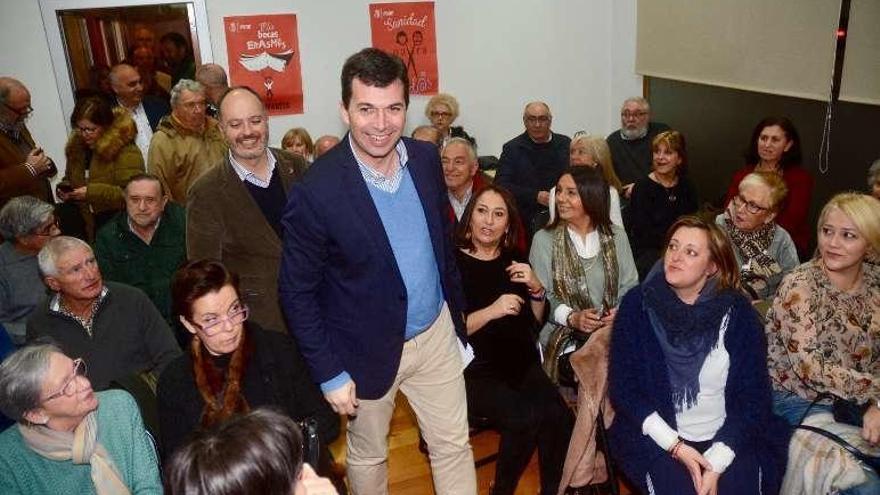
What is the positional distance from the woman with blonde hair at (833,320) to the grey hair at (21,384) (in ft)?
7.98

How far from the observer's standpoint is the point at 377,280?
6.19 ft

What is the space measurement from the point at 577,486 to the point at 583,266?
38.3 inches

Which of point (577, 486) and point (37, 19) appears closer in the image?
point (577, 486)

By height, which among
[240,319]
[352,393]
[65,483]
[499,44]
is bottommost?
[65,483]

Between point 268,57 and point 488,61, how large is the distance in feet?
6.01

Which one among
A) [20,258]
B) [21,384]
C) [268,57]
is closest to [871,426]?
[21,384]

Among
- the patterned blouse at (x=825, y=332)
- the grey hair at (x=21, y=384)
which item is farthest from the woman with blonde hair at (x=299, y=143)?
the patterned blouse at (x=825, y=332)

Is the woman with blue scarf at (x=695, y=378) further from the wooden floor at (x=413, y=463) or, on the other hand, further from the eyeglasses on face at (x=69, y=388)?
the eyeglasses on face at (x=69, y=388)

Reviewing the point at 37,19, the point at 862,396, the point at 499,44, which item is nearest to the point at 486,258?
the point at 862,396

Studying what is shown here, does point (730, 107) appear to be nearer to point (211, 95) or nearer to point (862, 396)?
point (862, 396)

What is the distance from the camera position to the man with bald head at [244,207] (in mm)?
2463

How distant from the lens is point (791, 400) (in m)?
2.37

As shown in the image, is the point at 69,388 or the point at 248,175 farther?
the point at 248,175

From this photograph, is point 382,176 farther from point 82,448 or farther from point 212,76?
point 212,76
